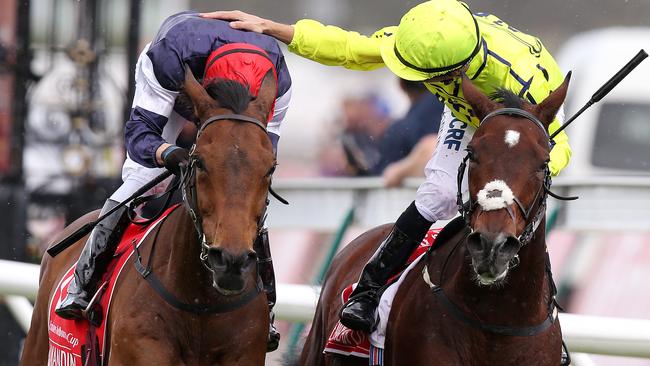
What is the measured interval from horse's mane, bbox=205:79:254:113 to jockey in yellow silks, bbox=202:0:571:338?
2.03ft

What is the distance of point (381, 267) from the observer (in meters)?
5.37

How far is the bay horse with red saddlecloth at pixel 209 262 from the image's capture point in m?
4.18

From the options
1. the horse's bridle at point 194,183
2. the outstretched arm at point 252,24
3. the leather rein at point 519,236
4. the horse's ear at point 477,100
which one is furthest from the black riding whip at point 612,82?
the outstretched arm at point 252,24

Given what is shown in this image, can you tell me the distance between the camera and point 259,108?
4.46 m

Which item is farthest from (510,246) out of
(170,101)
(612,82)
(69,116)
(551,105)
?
(69,116)

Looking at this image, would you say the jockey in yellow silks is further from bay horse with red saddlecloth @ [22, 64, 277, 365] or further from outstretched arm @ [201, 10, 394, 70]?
bay horse with red saddlecloth @ [22, 64, 277, 365]

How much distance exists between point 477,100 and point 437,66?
213mm

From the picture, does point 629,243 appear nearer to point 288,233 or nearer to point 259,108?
point 288,233

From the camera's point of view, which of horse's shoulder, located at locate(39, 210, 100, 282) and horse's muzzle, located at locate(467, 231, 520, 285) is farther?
horse's shoulder, located at locate(39, 210, 100, 282)

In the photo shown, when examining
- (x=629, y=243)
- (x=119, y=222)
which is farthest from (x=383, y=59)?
(x=629, y=243)

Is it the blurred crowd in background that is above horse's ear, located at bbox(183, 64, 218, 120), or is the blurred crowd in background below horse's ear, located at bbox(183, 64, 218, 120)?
below

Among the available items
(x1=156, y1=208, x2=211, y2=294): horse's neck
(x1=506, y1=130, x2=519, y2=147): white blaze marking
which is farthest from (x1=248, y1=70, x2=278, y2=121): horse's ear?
(x1=506, y1=130, x2=519, y2=147): white blaze marking

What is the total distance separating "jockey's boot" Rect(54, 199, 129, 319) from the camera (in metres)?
5.05

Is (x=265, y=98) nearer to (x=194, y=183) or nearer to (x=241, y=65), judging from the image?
(x=241, y=65)
